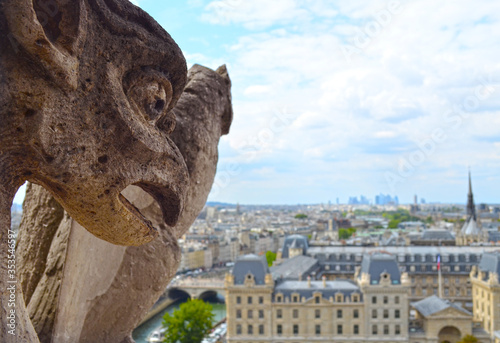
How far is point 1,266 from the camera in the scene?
7.95 feet

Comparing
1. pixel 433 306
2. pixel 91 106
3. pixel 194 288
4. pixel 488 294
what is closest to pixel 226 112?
pixel 91 106

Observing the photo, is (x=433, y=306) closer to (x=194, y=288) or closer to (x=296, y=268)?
(x=296, y=268)

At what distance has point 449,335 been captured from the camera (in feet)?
125

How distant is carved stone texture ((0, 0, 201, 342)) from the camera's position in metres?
2.38

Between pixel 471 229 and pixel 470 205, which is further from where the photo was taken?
pixel 470 205

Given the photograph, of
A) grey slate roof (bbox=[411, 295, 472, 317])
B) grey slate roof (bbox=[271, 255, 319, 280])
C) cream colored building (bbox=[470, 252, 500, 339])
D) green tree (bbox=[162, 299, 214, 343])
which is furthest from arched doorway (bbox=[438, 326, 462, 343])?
green tree (bbox=[162, 299, 214, 343])

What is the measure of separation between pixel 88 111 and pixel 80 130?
10cm

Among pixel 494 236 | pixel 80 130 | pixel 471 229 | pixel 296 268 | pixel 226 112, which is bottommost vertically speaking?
pixel 296 268

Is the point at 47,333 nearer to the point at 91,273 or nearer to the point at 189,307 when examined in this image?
the point at 91,273

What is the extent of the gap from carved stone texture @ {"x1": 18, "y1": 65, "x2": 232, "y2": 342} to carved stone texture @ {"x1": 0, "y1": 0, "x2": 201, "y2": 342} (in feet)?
2.78

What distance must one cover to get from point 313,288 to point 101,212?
35.7 metres

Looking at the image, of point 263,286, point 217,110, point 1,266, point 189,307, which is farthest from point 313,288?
point 1,266

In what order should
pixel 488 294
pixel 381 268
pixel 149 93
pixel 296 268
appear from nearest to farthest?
pixel 149 93 < pixel 381 268 < pixel 488 294 < pixel 296 268

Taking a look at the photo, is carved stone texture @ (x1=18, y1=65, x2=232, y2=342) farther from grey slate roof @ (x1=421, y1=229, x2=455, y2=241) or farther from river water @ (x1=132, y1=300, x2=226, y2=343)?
grey slate roof @ (x1=421, y1=229, x2=455, y2=241)
